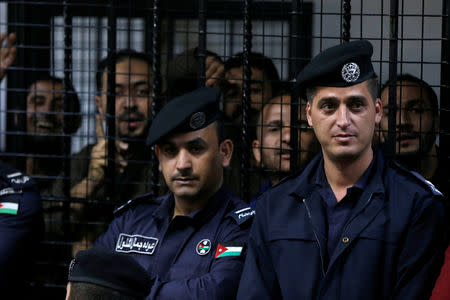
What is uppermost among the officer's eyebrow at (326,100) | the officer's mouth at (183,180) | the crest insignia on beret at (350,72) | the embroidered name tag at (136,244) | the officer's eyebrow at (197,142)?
the crest insignia on beret at (350,72)

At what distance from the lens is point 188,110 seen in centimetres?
387

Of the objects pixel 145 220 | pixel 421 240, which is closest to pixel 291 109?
pixel 145 220

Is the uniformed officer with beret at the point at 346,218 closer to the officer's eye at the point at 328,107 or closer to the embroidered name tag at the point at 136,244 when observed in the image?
the officer's eye at the point at 328,107

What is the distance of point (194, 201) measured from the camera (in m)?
3.92

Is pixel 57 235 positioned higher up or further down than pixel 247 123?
further down

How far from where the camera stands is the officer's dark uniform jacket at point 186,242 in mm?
3582

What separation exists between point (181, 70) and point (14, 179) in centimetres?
117

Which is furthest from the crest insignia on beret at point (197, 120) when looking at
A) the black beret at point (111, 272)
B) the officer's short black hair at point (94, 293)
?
the officer's short black hair at point (94, 293)

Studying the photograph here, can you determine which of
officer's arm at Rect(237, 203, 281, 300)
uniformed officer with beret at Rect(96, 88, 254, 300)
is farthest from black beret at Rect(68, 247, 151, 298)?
uniformed officer with beret at Rect(96, 88, 254, 300)

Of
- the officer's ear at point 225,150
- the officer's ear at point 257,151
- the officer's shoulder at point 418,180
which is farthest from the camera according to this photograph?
the officer's ear at point 257,151

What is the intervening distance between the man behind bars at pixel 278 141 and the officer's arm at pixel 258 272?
2.83ft

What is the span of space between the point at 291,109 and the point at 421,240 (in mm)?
1289

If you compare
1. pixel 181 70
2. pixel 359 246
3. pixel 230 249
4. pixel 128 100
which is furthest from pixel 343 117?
pixel 128 100

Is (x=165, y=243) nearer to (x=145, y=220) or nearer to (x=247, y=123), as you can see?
(x=145, y=220)
